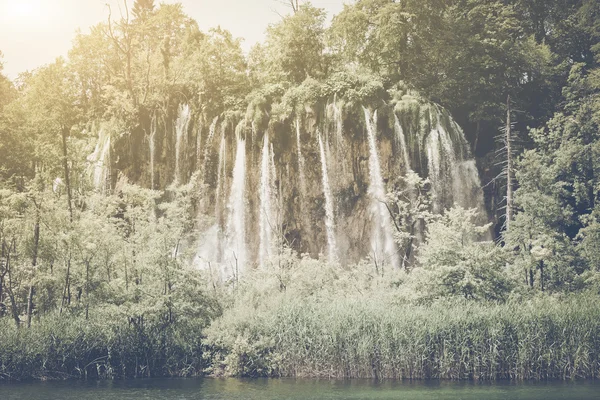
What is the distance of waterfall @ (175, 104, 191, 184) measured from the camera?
37094 millimetres

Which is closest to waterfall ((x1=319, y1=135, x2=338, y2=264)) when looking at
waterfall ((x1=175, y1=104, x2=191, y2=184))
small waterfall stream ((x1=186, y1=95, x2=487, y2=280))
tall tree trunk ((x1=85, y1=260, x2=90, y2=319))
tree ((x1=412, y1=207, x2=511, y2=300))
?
small waterfall stream ((x1=186, y1=95, x2=487, y2=280))

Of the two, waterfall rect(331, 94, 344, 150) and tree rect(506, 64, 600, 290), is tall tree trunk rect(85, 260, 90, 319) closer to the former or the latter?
waterfall rect(331, 94, 344, 150)

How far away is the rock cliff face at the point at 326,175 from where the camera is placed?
110 ft

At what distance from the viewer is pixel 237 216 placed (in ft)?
114

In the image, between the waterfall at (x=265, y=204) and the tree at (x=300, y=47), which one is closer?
the waterfall at (x=265, y=204)

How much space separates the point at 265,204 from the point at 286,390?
17824 millimetres

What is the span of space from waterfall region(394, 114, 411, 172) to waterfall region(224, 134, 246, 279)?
→ 8570mm

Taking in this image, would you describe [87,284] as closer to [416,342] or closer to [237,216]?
[416,342]

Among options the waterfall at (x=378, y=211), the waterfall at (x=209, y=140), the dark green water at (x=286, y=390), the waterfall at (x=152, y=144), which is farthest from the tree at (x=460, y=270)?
the waterfall at (x=152, y=144)

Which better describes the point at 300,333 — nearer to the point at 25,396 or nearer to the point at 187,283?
the point at 187,283

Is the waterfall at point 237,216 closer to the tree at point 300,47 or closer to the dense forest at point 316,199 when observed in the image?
the dense forest at point 316,199

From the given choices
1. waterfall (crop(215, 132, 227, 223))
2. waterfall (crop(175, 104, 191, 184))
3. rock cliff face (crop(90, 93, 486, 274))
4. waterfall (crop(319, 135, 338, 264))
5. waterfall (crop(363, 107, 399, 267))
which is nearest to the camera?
waterfall (crop(363, 107, 399, 267))

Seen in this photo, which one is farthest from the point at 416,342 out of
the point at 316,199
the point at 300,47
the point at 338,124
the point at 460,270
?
the point at 300,47

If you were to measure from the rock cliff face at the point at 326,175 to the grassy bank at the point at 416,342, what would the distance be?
12.6m
